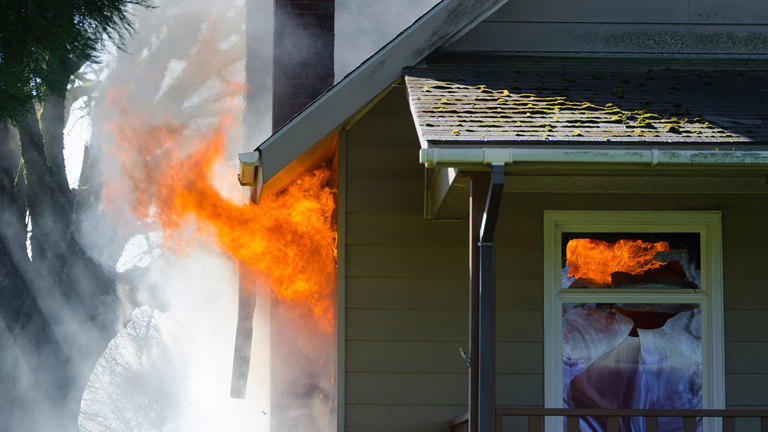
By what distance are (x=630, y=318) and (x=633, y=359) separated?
307 mm

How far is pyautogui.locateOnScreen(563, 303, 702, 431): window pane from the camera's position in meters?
6.52

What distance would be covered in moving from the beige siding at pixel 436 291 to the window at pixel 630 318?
0.33ft

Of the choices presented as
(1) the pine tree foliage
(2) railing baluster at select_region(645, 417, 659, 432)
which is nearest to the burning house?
(2) railing baluster at select_region(645, 417, 659, 432)

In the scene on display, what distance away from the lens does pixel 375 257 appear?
659cm

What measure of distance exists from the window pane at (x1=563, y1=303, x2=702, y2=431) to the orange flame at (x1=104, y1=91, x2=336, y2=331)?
2255 mm

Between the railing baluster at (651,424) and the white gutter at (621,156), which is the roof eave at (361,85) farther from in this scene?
the railing baluster at (651,424)

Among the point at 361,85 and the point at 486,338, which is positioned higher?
the point at 361,85

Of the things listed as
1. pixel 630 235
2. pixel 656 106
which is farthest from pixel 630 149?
pixel 630 235

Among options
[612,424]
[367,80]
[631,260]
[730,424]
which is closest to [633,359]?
[631,260]

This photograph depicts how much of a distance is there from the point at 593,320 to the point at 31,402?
11574mm

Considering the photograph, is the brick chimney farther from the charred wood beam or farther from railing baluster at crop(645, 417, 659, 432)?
railing baluster at crop(645, 417, 659, 432)

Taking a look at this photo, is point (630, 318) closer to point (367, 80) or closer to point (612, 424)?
point (612, 424)

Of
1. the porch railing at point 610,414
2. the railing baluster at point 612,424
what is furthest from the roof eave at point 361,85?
the railing baluster at point 612,424

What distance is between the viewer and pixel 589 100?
5.72 m
